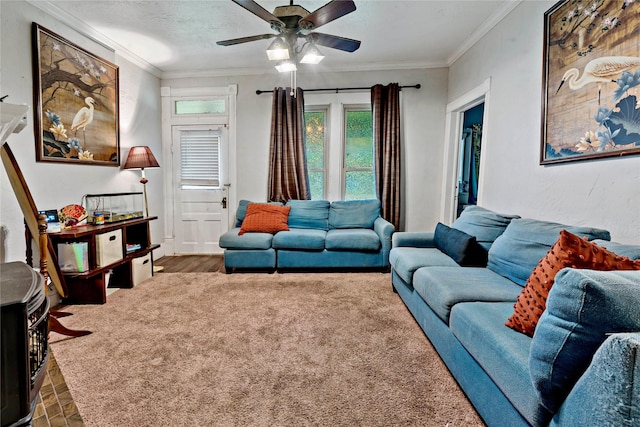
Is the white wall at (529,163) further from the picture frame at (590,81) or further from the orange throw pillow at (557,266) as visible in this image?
the orange throw pillow at (557,266)

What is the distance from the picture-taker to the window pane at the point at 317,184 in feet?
15.1

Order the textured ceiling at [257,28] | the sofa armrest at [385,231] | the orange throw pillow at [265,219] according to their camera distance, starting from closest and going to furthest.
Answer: the textured ceiling at [257,28], the sofa armrest at [385,231], the orange throw pillow at [265,219]

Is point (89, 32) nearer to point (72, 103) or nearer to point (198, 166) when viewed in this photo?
point (72, 103)

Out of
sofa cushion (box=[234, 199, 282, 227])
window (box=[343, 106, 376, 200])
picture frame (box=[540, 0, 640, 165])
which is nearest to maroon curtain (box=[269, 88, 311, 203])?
sofa cushion (box=[234, 199, 282, 227])

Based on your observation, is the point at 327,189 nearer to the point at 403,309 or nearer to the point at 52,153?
the point at 403,309

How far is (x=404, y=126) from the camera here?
4348mm

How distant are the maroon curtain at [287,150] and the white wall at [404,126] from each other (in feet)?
0.62

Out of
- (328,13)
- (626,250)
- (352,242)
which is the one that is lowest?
(352,242)

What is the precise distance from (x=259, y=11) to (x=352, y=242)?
2.44 m

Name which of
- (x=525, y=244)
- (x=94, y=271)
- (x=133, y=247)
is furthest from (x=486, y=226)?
(x=133, y=247)

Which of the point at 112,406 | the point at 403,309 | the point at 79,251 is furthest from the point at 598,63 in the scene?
the point at 79,251

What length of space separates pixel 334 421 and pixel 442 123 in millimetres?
3971

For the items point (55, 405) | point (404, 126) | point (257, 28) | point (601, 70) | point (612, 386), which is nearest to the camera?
point (612, 386)

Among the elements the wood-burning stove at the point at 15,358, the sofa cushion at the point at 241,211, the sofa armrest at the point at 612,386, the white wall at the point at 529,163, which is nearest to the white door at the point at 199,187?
the sofa cushion at the point at 241,211
